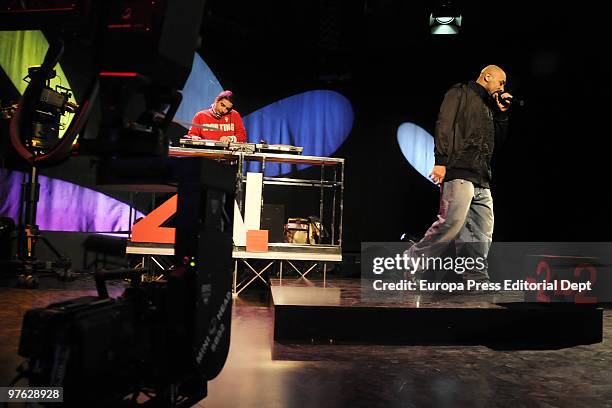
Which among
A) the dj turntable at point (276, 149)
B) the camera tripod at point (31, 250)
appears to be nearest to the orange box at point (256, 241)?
the dj turntable at point (276, 149)

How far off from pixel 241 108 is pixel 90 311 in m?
6.49

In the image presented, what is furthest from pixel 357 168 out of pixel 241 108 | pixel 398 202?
pixel 241 108

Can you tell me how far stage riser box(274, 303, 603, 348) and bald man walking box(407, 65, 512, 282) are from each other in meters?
0.71

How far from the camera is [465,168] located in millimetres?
3625

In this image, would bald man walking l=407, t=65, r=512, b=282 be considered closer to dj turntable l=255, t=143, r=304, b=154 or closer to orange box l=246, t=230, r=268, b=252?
orange box l=246, t=230, r=268, b=252

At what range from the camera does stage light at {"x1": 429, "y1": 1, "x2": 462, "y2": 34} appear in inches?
243

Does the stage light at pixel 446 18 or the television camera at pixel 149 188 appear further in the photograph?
the stage light at pixel 446 18

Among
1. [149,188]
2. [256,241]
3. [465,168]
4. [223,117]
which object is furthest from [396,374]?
[223,117]

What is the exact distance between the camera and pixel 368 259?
7.41 metres

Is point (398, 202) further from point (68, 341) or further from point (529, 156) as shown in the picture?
point (68, 341)

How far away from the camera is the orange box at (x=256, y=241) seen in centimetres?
488

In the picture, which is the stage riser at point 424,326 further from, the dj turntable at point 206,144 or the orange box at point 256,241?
the dj turntable at point 206,144

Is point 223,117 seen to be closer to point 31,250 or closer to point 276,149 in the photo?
point 276,149

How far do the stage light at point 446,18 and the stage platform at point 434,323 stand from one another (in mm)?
4199
